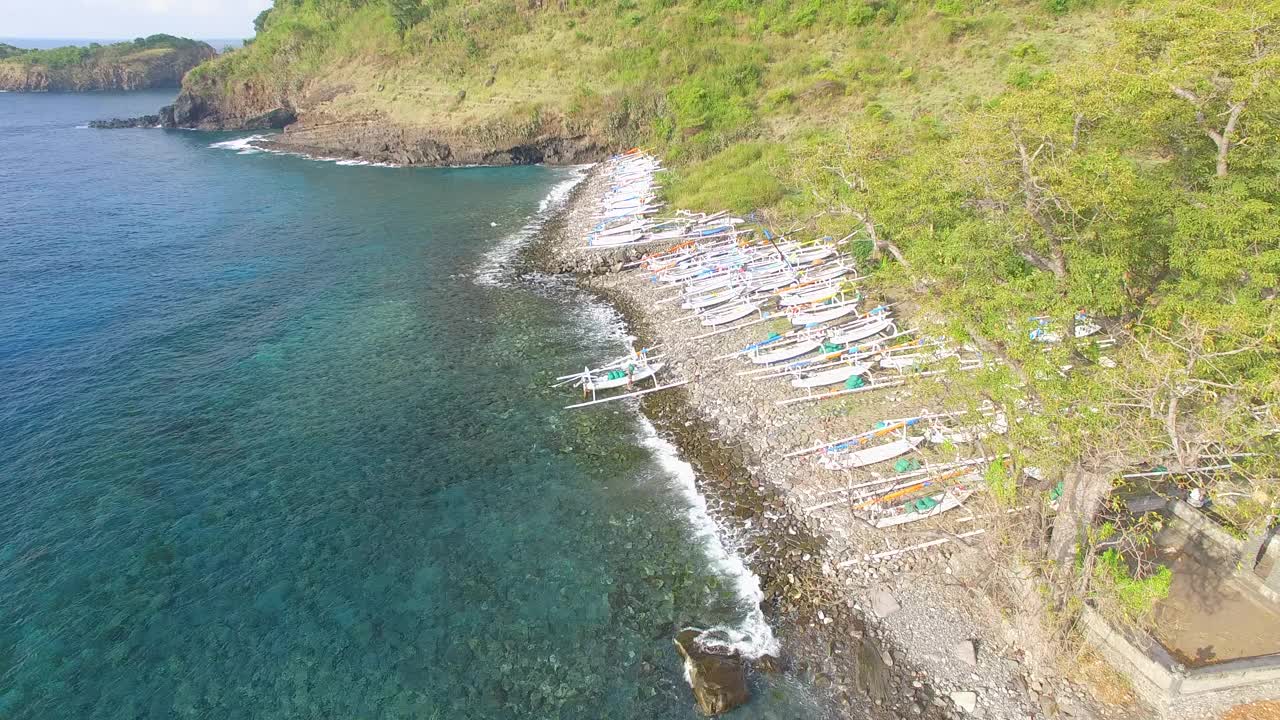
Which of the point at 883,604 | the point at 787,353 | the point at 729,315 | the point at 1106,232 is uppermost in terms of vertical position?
the point at 1106,232

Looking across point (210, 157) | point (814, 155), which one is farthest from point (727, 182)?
point (210, 157)

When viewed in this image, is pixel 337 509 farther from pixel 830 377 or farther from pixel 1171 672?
pixel 1171 672

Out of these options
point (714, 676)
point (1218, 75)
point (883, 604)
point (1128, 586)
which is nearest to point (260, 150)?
point (714, 676)

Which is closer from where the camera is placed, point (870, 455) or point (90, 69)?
point (870, 455)

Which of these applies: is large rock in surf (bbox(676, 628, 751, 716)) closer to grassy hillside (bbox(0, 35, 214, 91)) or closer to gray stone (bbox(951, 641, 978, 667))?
gray stone (bbox(951, 641, 978, 667))

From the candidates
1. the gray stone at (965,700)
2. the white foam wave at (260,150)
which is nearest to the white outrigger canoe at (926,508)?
the gray stone at (965,700)

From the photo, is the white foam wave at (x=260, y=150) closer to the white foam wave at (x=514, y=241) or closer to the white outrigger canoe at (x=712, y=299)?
the white foam wave at (x=514, y=241)

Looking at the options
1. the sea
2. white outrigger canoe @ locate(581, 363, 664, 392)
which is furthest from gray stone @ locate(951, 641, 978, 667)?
white outrigger canoe @ locate(581, 363, 664, 392)

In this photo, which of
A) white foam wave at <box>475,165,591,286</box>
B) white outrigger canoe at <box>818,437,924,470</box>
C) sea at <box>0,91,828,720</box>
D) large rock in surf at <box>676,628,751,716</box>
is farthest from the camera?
white foam wave at <box>475,165,591,286</box>
